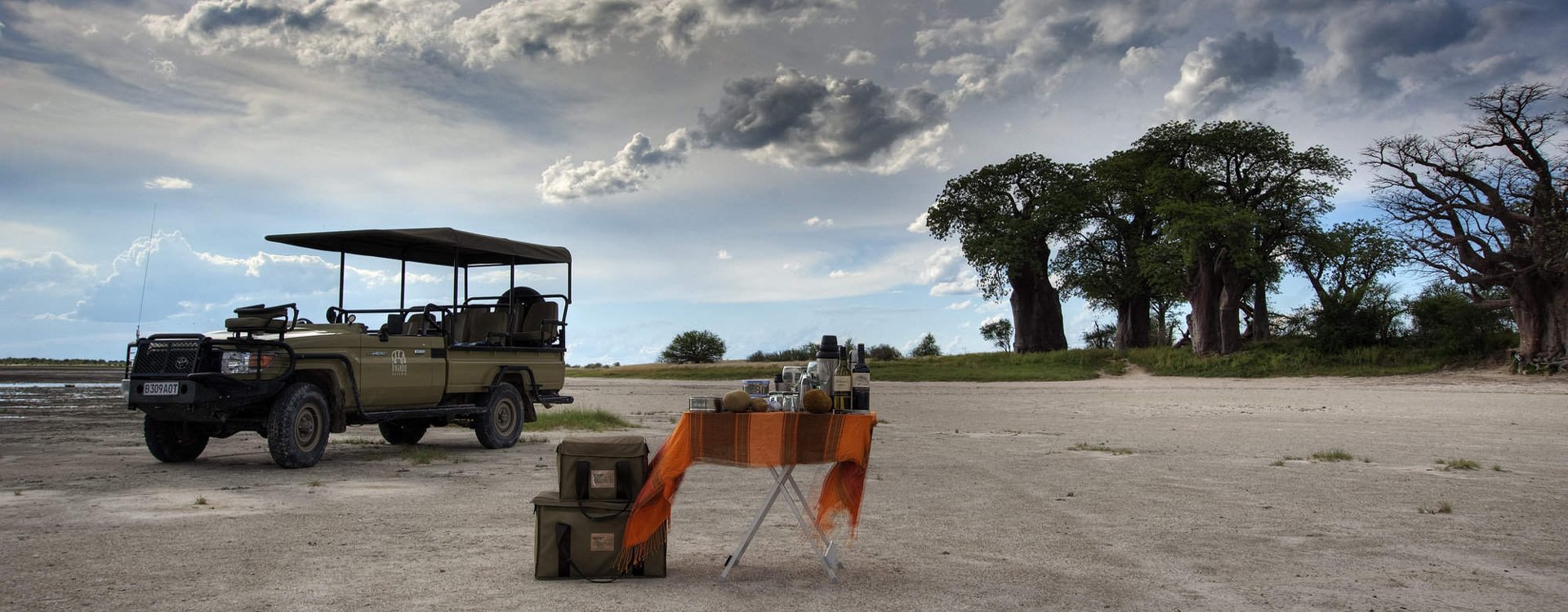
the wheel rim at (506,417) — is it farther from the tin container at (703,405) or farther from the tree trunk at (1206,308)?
the tree trunk at (1206,308)

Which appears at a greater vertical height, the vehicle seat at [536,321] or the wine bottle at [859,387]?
the vehicle seat at [536,321]

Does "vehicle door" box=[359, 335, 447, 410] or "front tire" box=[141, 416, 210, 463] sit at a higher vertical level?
"vehicle door" box=[359, 335, 447, 410]

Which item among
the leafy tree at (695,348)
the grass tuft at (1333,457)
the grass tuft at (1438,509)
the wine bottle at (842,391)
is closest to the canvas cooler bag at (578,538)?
the wine bottle at (842,391)

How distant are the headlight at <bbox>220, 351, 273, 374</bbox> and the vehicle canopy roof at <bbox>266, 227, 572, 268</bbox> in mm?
2709

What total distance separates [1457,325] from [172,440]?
4126 centimetres

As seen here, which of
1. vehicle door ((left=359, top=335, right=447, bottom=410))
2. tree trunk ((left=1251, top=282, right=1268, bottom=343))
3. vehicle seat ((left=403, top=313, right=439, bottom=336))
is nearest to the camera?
vehicle door ((left=359, top=335, right=447, bottom=410))

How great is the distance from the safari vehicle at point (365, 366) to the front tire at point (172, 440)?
13 mm

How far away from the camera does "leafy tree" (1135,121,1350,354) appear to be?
41.2 m

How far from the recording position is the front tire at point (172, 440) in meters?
12.1

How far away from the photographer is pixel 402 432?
15.3 metres

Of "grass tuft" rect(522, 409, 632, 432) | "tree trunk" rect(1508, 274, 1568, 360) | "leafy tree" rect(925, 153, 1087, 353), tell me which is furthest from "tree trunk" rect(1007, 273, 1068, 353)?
"grass tuft" rect(522, 409, 632, 432)

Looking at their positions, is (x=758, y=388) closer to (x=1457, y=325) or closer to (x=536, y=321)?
(x=536, y=321)

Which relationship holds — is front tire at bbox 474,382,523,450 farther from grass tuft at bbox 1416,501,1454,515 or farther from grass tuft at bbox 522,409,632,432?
grass tuft at bbox 1416,501,1454,515

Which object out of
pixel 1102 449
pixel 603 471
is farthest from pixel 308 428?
pixel 1102 449
